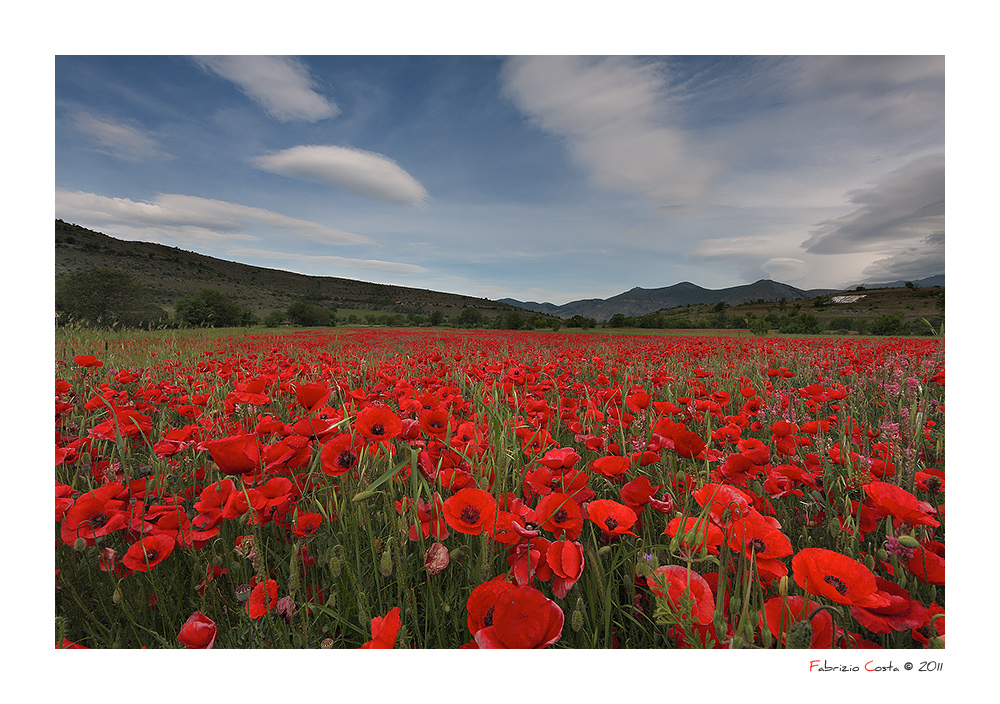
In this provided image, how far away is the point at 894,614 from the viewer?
29.8 inches

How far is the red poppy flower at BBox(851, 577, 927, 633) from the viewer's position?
71 centimetres

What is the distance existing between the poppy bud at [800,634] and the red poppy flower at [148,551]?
1.38m

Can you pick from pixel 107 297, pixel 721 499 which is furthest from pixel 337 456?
pixel 107 297

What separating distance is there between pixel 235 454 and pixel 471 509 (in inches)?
25.4

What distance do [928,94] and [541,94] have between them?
1.78 metres

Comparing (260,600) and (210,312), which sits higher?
(210,312)

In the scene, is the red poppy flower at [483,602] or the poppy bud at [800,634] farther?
the red poppy flower at [483,602]

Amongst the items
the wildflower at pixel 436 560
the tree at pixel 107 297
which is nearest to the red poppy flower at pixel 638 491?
the wildflower at pixel 436 560

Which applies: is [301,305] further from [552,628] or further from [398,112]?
[552,628]

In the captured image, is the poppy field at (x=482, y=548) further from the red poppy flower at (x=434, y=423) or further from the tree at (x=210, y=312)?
the tree at (x=210, y=312)

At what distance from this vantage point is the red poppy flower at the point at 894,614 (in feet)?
2.34

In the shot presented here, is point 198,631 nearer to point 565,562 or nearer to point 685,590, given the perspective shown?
point 565,562
